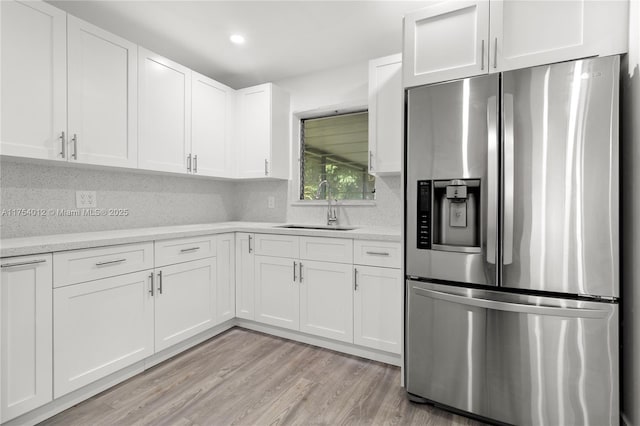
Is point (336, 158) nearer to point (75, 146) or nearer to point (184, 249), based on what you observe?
point (184, 249)

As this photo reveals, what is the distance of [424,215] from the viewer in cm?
178

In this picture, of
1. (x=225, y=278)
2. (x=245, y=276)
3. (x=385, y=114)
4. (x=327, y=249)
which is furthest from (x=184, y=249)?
(x=385, y=114)

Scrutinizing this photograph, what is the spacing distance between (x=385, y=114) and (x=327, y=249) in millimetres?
1139

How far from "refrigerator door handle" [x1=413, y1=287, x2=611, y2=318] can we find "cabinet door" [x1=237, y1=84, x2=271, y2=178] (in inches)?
79.7

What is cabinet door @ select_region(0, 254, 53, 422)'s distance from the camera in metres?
A: 1.49

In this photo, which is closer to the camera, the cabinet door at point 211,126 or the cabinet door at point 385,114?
the cabinet door at point 385,114

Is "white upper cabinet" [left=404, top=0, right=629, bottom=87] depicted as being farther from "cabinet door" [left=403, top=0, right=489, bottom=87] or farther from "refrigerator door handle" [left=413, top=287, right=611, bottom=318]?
"refrigerator door handle" [left=413, top=287, right=611, bottom=318]

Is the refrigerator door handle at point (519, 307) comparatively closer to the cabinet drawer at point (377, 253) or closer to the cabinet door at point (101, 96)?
the cabinet drawer at point (377, 253)

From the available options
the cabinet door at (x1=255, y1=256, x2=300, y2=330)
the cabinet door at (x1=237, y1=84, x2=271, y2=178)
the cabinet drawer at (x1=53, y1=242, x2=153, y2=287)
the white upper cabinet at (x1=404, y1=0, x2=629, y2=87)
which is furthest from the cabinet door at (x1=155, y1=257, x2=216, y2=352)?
the white upper cabinet at (x1=404, y1=0, x2=629, y2=87)

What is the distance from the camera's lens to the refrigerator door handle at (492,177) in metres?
1.58

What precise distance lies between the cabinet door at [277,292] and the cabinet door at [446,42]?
164 centimetres

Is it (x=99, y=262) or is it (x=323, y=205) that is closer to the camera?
(x=99, y=262)

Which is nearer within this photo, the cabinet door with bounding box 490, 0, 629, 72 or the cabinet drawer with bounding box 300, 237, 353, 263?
the cabinet door with bounding box 490, 0, 629, 72

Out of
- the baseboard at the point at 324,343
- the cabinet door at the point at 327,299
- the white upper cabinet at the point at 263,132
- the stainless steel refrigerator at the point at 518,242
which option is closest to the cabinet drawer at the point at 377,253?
the cabinet door at the point at 327,299
